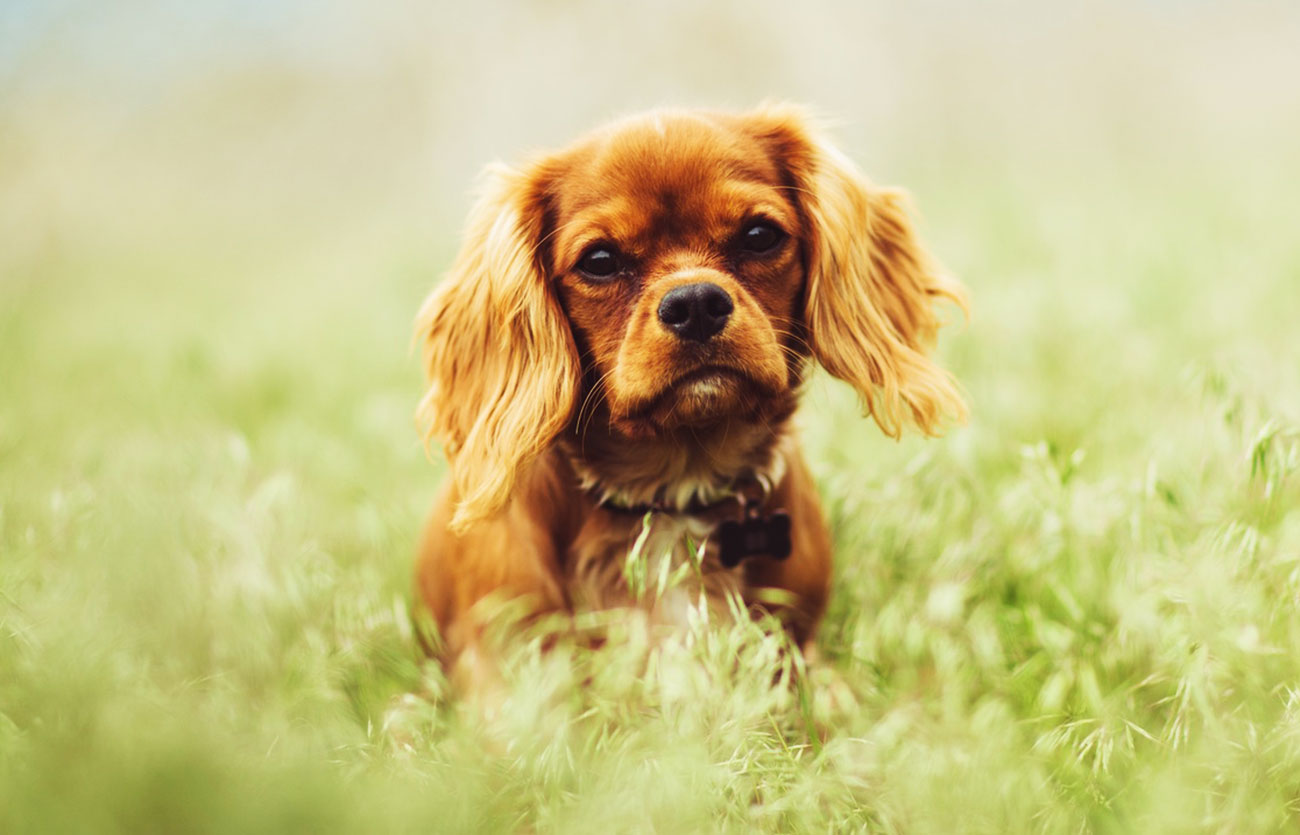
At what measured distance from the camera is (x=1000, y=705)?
2102 mm

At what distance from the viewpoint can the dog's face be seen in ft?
7.14

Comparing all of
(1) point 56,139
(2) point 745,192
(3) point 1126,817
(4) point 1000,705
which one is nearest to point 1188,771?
(3) point 1126,817

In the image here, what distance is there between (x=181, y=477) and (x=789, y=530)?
4.24 ft

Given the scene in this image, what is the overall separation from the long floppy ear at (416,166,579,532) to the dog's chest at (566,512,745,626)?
234 mm

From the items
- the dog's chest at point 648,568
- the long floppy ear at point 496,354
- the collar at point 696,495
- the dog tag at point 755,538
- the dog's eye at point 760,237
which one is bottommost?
the dog's chest at point 648,568

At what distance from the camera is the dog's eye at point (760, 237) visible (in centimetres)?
237

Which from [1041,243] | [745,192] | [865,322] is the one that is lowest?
[1041,243]

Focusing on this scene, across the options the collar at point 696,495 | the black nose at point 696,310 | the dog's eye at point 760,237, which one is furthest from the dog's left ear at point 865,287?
the black nose at point 696,310

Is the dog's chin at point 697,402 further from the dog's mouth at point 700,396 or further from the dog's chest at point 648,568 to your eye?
the dog's chest at point 648,568

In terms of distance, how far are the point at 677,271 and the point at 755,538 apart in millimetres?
618

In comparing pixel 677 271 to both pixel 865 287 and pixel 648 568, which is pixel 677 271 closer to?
pixel 865 287

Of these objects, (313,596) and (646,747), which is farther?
(313,596)

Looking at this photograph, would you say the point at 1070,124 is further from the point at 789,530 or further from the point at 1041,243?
the point at 789,530

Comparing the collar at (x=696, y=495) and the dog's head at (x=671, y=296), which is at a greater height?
the dog's head at (x=671, y=296)
